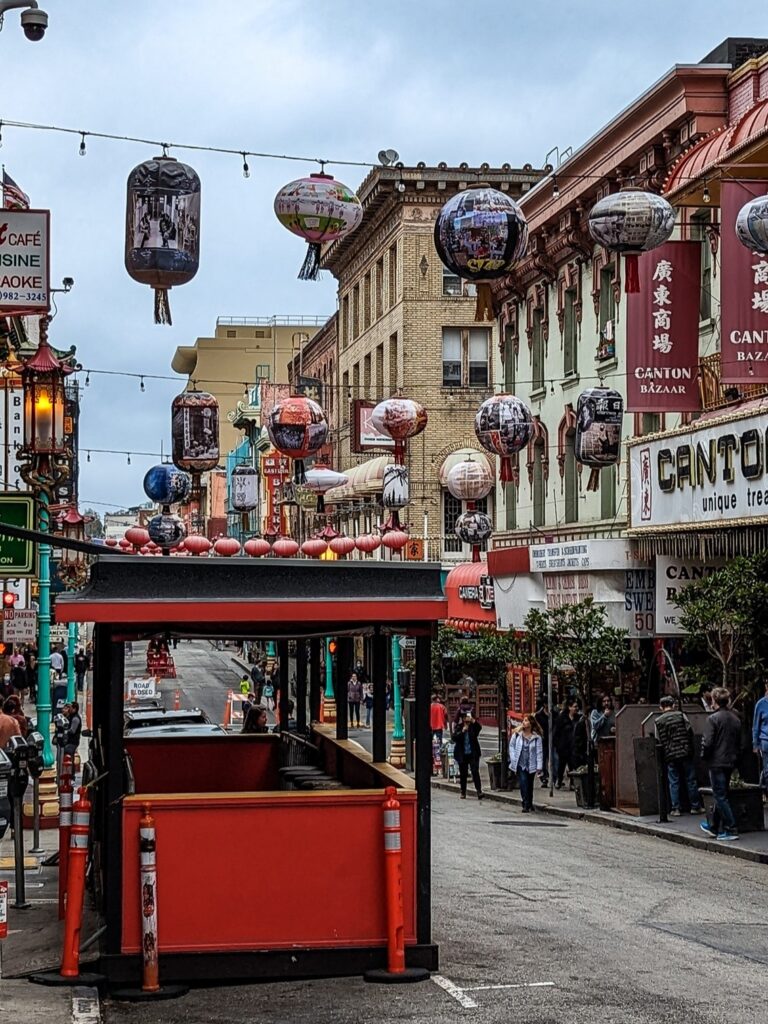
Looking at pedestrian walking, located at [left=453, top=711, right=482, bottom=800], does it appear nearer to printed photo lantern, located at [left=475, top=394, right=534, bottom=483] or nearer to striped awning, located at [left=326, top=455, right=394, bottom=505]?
printed photo lantern, located at [left=475, top=394, right=534, bottom=483]

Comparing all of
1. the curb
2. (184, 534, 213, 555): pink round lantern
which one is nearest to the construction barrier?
the curb

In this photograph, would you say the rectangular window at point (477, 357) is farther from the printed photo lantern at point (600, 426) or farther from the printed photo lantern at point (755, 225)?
the printed photo lantern at point (755, 225)

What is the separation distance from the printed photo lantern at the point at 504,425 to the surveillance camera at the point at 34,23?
45.8 feet

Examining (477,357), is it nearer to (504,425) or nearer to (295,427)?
(504,425)

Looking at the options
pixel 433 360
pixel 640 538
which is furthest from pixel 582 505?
pixel 433 360

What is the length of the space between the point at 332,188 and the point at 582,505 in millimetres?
20805

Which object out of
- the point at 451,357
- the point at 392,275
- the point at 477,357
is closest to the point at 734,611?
the point at 451,357

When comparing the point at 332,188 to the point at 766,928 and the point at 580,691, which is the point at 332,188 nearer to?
the point at 766,928

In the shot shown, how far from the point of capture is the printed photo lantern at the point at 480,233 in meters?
16.7

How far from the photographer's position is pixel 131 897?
32.8 ft

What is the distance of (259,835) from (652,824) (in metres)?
13.1

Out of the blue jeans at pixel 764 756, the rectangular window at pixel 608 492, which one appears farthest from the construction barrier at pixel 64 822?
the rectangular window at pixel 608 492

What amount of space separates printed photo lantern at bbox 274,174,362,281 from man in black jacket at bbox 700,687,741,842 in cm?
764

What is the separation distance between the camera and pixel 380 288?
6109 centimetres
